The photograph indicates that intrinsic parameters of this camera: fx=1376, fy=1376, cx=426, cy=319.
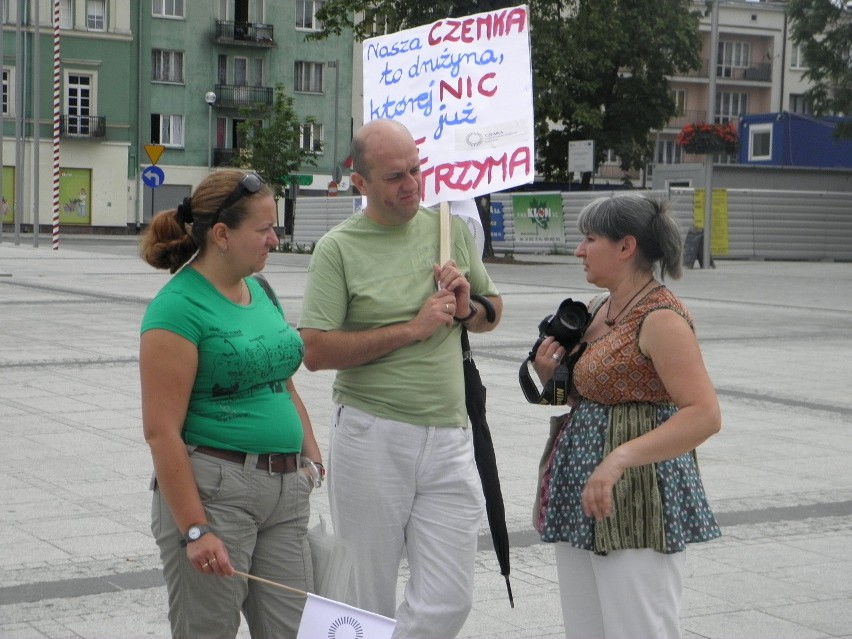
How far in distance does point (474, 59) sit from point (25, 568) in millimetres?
2892

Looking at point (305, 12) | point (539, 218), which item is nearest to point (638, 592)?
point (539, 218)

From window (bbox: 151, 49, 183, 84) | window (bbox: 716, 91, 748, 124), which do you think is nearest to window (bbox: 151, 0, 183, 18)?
window (bbox: 151, 49, 183, 84)

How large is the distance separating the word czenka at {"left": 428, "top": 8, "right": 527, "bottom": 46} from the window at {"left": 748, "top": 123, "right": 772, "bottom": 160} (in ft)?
156

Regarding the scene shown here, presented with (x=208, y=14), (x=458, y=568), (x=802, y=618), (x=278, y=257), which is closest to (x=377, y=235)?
(x=458, y=568)

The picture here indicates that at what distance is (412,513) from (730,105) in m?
82.5

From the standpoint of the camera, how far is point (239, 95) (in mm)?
66500

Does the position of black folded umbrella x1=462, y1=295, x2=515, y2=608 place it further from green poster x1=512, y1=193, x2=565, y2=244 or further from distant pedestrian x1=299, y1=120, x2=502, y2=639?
green poster x1=512, y1=193, x2=565, y2=244

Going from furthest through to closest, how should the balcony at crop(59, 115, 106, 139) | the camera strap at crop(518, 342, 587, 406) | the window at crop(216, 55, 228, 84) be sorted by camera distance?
the window at crop(216, 55, 228, 84)
the balcony at crop(59, 115, 106, 139)
the camera strap at crop(518, 342, 587, 406)

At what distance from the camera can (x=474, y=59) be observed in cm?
433

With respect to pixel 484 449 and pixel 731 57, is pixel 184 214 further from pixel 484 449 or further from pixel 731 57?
pixel 731 57

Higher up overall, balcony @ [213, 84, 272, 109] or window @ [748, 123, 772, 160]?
balcony @ [213, 84, 272, 109]

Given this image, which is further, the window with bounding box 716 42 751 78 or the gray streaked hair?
the window with bounding box 716 42 751 78

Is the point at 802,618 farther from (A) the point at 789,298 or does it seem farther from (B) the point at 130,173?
(B) the point at 130,173

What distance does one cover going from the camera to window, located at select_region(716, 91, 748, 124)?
82.8 meters
